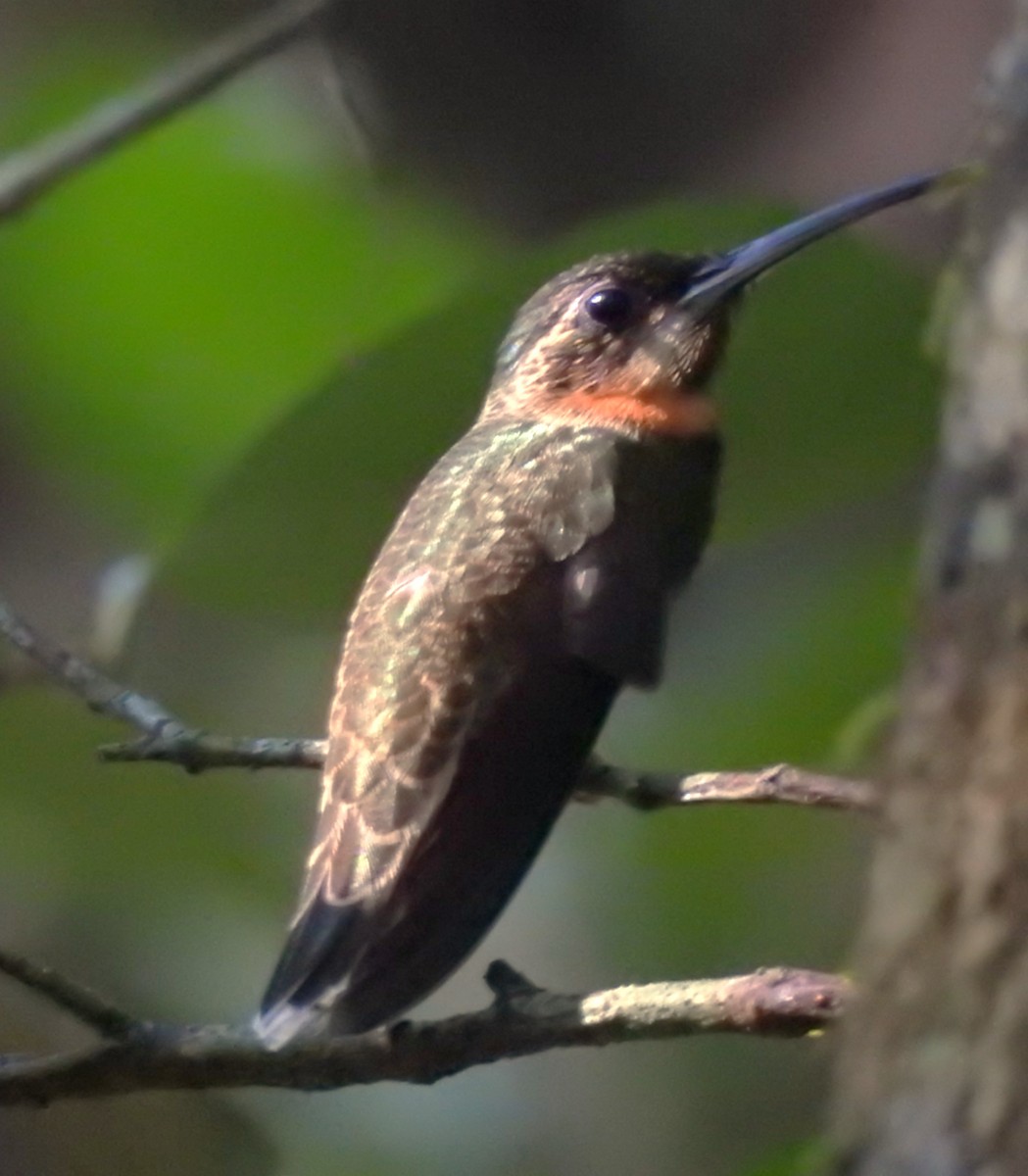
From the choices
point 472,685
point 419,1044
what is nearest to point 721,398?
point 472,685

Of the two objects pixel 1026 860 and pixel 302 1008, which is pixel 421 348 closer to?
pixel 302 1008

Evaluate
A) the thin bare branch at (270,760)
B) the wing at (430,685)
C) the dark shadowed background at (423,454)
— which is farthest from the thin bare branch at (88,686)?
the dark shadowed background at (423,454)

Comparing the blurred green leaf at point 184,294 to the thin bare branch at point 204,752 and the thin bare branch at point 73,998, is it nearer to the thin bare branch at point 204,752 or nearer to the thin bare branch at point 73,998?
the thin bare branch at point 204,752

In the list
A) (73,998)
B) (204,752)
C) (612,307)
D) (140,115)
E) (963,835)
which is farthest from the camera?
(140,115)

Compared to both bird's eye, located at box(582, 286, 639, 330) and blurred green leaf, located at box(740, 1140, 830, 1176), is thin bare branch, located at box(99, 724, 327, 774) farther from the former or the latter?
bird's eye, located at box(582, 286, 639, 330)

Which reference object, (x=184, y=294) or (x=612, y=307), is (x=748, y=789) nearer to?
(x=612, y=307)
